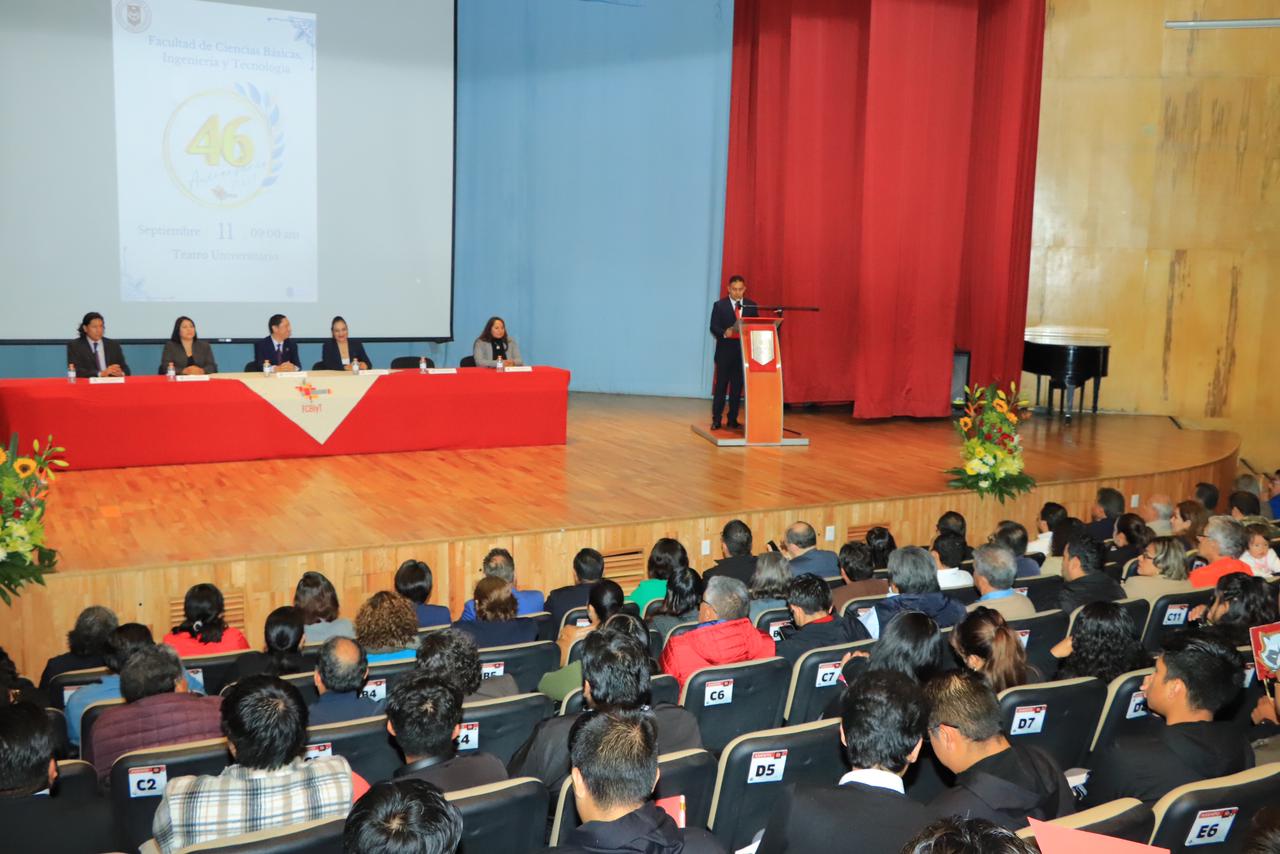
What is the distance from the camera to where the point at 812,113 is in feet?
35.3

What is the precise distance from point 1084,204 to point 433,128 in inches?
245

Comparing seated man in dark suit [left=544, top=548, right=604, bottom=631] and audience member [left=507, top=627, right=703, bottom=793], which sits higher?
audience member [left=507, top=627, right=703, bottom=793]

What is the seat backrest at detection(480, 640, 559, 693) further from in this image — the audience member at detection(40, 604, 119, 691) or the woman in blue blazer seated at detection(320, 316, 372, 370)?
the woman in blue blazer seated at detection(320, 316, 372, 370)

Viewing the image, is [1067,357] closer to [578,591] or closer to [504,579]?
[578,591]

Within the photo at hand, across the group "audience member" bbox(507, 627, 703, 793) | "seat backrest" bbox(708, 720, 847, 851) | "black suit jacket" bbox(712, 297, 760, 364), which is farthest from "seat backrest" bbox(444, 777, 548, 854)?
"black suit jacket" bbox(712, 297, 760, 364)

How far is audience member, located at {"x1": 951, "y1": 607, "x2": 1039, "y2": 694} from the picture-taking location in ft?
10.7

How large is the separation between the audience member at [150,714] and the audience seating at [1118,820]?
221cm

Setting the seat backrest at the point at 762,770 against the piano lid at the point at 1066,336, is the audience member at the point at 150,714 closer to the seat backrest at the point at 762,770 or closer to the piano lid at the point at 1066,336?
the seat backrest at the point at 762,770

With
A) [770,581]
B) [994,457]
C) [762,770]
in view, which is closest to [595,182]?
[994,457]

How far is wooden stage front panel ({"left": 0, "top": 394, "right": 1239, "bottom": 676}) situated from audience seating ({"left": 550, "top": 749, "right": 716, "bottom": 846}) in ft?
10.7

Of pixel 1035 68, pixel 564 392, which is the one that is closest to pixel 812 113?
pixel 1035 68

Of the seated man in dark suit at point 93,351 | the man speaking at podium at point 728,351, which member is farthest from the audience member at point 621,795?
the man speaking at podium at point 728,351

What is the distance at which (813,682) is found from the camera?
3.64m

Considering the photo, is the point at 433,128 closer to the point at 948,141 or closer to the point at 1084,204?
the point at 948,141
